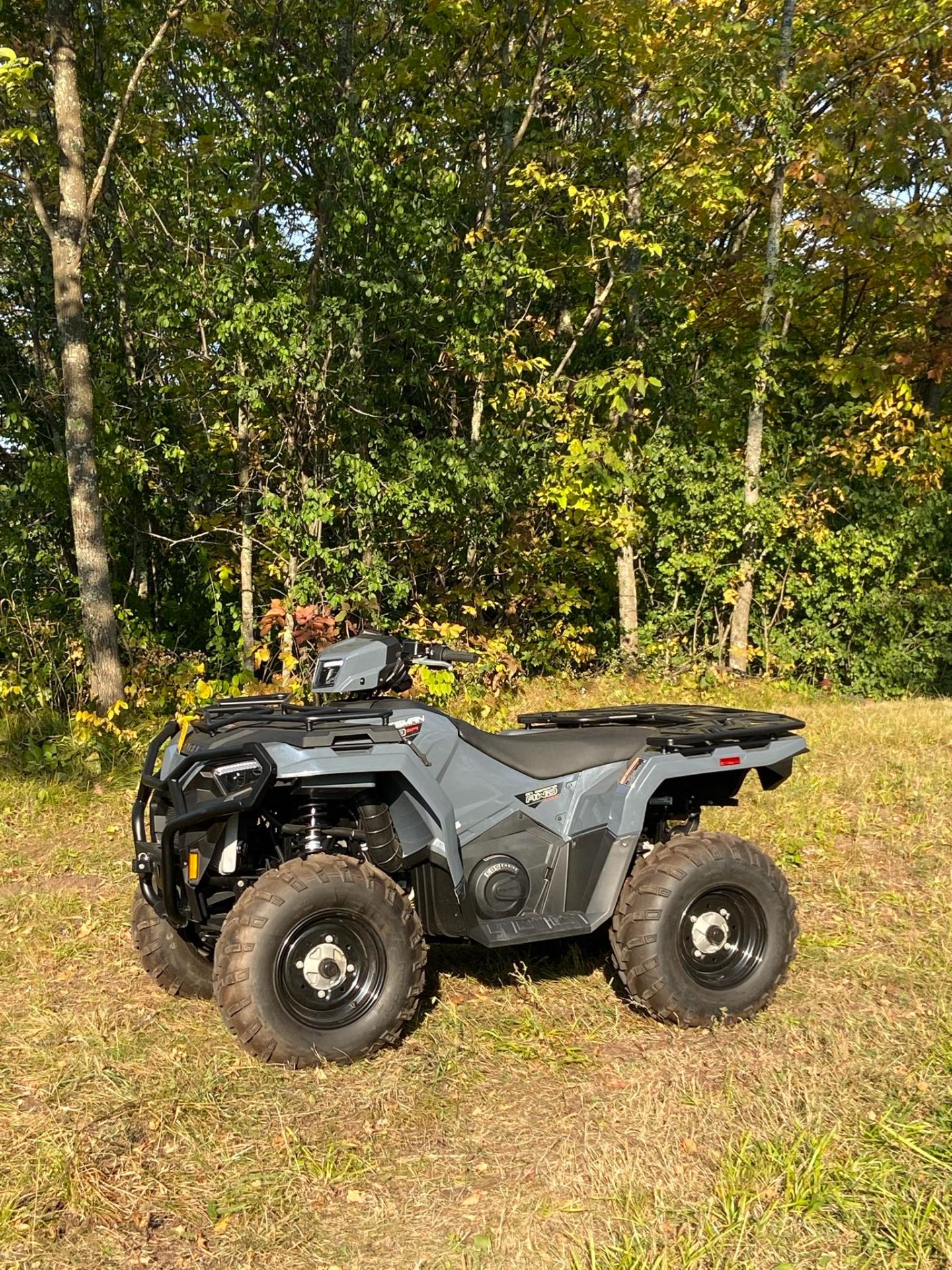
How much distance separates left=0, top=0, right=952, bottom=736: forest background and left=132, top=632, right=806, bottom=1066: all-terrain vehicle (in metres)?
3.40

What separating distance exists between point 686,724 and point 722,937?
2.83 ft

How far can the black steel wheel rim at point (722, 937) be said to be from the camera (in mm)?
4035

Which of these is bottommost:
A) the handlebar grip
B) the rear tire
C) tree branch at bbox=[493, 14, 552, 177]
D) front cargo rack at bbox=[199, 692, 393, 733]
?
the rear tire

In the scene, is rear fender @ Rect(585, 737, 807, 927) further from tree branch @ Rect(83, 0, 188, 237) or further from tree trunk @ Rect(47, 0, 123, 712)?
tree branch @ Rect(83, 0, 188, 237)

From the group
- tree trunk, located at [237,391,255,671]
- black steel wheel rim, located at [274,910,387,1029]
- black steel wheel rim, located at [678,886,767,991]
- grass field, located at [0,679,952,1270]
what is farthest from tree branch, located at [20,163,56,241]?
black steel wheel rim, located at [678,886,767,991]

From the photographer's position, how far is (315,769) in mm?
3541

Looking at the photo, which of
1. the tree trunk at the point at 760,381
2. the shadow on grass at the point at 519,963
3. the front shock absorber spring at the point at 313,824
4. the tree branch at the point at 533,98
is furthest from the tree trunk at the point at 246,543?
the front shock absorber spring at the point at 313,824

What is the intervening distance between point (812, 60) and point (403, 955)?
1207cm

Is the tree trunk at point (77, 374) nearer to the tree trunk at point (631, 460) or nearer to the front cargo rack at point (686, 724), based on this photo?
the front cargo rack at point (686, 724)

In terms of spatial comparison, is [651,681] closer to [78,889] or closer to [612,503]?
[612,503]

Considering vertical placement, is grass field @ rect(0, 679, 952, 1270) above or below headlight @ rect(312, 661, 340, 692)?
below

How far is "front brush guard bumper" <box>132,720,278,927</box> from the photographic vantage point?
3.49 m

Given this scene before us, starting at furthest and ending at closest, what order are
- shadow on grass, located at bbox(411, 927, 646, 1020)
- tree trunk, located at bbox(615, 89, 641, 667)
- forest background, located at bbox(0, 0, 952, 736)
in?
tree trunk, located at bbox(615, 89, 641, 667)
forest background, located at bbox(0, 0, 952, 736)
shadow on grass, located at bbox(411, 927, 646, 1020)

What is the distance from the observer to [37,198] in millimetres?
8555
